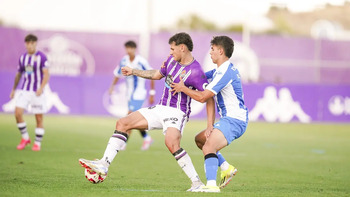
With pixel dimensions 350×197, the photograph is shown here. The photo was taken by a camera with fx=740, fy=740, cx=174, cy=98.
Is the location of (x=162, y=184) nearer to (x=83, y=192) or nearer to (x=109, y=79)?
(x=83, y=192)

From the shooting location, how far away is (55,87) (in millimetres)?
27016

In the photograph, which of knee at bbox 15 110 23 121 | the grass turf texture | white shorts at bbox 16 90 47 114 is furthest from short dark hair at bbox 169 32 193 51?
knee at bbox 15 110 23 121

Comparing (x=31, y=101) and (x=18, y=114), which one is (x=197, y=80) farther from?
(x=18, y=114)

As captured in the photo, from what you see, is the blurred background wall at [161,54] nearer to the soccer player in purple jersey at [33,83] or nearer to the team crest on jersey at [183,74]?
the soccer player in purple jersey at [33,83]

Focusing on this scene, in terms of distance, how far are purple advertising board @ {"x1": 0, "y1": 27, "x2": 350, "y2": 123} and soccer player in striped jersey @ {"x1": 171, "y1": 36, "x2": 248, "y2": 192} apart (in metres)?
17.3

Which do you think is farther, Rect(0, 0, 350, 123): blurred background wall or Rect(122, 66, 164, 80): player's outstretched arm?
Rect(0, 0, 350, 123): blurred background wall

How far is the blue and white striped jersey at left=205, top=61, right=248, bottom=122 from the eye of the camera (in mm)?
9234

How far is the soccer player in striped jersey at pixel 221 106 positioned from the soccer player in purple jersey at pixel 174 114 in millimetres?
172

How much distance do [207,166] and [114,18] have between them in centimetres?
2953

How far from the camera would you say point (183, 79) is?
31.0ft

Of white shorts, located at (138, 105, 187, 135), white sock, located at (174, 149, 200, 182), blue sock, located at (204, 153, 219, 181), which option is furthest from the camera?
white shorts, located at (138, 105, 187, 135)

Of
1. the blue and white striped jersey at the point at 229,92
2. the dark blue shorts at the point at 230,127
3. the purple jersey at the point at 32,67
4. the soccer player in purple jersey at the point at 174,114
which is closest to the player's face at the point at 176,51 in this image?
the soccer player in purple jersey at the point at 174,114

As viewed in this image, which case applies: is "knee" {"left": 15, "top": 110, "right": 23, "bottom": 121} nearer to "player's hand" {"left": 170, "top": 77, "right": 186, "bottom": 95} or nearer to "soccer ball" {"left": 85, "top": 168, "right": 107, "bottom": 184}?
"soccer ball" {"left": 85, "top": 168, "right": 107, "bottom": 184}

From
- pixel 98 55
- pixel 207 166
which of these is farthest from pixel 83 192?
pixel 98 55
